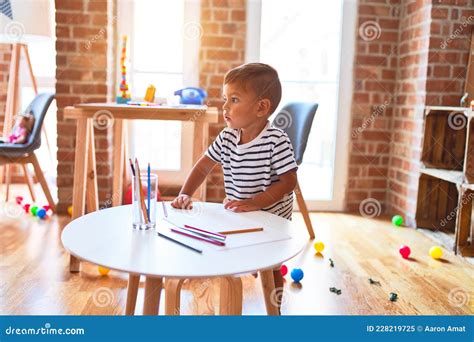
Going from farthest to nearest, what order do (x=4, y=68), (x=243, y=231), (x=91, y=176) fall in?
1. (x=4, y=68)
2. (x=91, y=176)
3. (x=243, y=231)

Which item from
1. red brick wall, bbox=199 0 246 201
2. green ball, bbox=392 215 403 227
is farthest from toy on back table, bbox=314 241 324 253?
red brick wall, bbox=199 0 246 201

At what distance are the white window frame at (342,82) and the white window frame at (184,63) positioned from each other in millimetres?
318

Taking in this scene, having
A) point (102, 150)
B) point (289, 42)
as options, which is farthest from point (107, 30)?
point (289, 42)

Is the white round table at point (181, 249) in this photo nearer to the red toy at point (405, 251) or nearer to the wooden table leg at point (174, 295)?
the wooden table leg at point (174, 295)

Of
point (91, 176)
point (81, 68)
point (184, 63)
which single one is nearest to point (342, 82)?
point (184, 63)

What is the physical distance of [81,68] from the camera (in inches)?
115

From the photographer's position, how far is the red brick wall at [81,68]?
287 centimetres

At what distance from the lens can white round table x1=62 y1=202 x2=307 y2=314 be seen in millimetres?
824

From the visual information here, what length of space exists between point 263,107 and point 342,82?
6.38 ft

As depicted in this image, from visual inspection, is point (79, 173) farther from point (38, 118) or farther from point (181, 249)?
point (181, 249)

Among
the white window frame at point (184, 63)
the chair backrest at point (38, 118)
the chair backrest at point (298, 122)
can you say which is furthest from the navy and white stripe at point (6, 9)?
the chair backrest at point (298, 122)

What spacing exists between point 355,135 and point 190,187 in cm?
209
